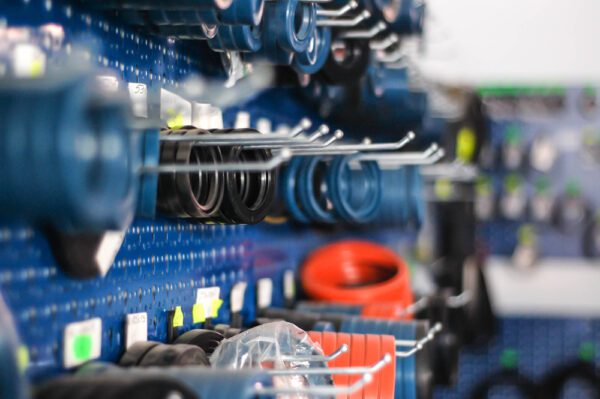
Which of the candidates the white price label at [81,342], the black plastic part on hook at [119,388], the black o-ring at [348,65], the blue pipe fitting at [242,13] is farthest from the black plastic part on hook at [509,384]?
the black plastic part on hook at [119,388]

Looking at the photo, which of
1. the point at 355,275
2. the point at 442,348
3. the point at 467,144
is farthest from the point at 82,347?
the point at 467,144

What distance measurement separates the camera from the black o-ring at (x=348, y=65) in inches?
105

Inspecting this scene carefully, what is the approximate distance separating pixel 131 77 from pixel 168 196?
0.32 metres

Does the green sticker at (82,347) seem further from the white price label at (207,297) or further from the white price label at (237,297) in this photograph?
the white price label at (237,297)

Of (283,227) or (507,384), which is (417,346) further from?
(507,384)

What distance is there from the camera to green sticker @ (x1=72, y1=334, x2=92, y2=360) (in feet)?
5.26

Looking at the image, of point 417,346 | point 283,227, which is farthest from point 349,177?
point 417,346

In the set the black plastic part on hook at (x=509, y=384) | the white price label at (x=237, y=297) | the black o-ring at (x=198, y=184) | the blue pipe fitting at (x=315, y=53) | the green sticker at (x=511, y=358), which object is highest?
the blue pipe fitting at (x=315, y=53)

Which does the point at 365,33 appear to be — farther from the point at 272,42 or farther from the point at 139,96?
the point at 139,96

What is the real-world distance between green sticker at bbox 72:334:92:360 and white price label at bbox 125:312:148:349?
168 mm

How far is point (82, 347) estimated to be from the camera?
163 centimetres

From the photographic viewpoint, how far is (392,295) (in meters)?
3.27

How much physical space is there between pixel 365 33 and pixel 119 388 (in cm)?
180

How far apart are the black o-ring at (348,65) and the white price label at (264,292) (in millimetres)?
715
